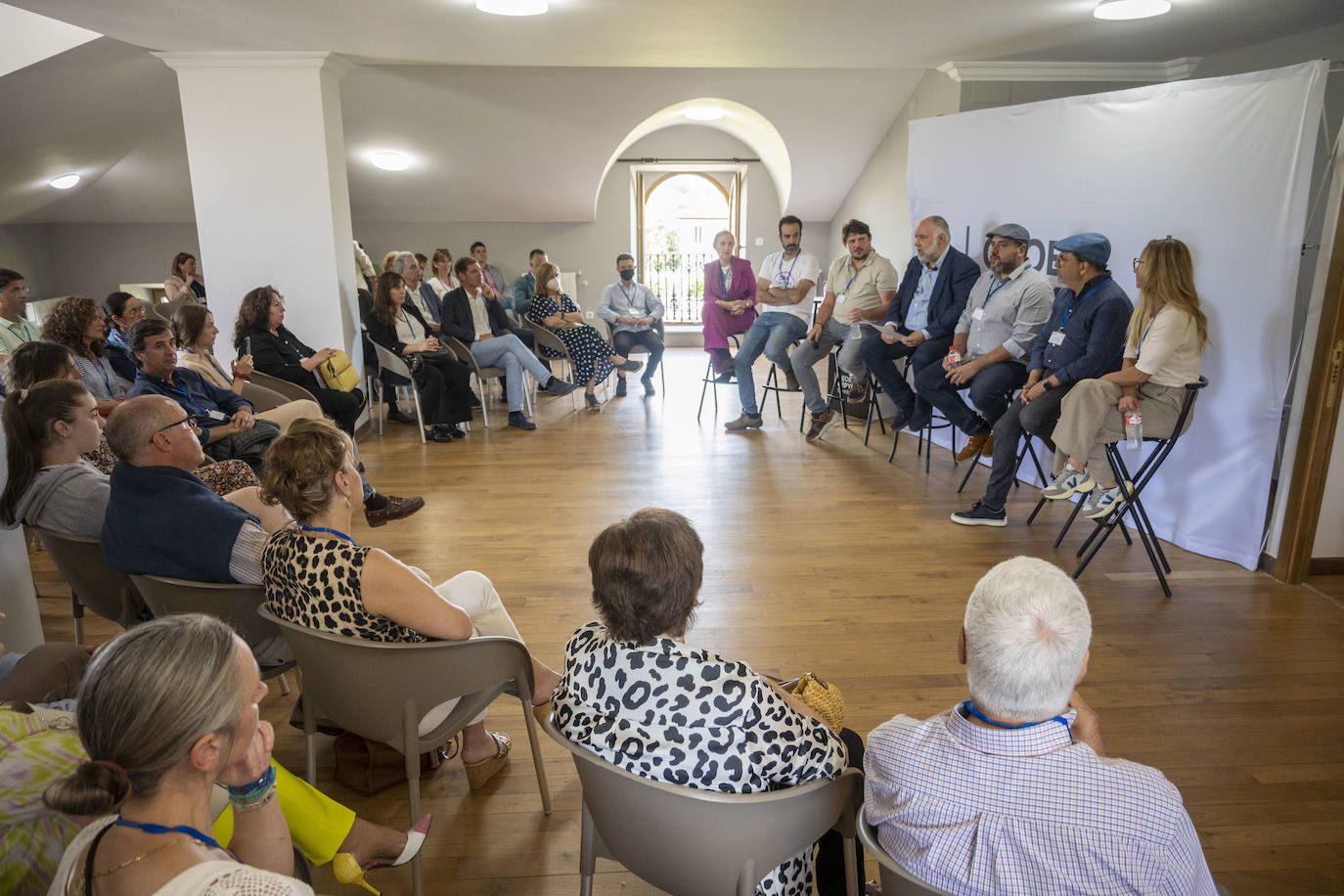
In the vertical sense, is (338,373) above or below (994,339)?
below

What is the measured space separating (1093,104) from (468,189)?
747cm

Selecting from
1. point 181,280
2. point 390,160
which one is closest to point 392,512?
point 181,280

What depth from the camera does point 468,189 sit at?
10188 mm

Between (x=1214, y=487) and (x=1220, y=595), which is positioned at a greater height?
(x=1214, y=487)

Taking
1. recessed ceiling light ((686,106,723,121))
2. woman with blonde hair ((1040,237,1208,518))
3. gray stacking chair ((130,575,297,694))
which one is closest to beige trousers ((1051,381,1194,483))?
woman with blonde hair ((1040,237,1208,518))

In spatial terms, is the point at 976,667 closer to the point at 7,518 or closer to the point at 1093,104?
the point at 7,518

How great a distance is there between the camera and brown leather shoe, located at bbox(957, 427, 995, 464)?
198 inches

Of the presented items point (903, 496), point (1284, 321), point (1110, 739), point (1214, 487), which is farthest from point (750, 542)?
point (1284, 321)

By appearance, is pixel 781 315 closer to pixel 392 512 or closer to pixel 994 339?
pixel 994 339

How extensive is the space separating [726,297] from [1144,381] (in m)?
3.96

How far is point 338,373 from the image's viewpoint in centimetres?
567

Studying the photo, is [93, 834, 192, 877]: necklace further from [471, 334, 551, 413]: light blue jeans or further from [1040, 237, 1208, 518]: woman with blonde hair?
[471, 334, 551, 413]: light blue jeans

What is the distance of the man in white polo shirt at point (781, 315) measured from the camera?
643 centimetres

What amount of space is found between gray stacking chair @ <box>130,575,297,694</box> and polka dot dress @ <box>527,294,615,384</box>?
5441mm
